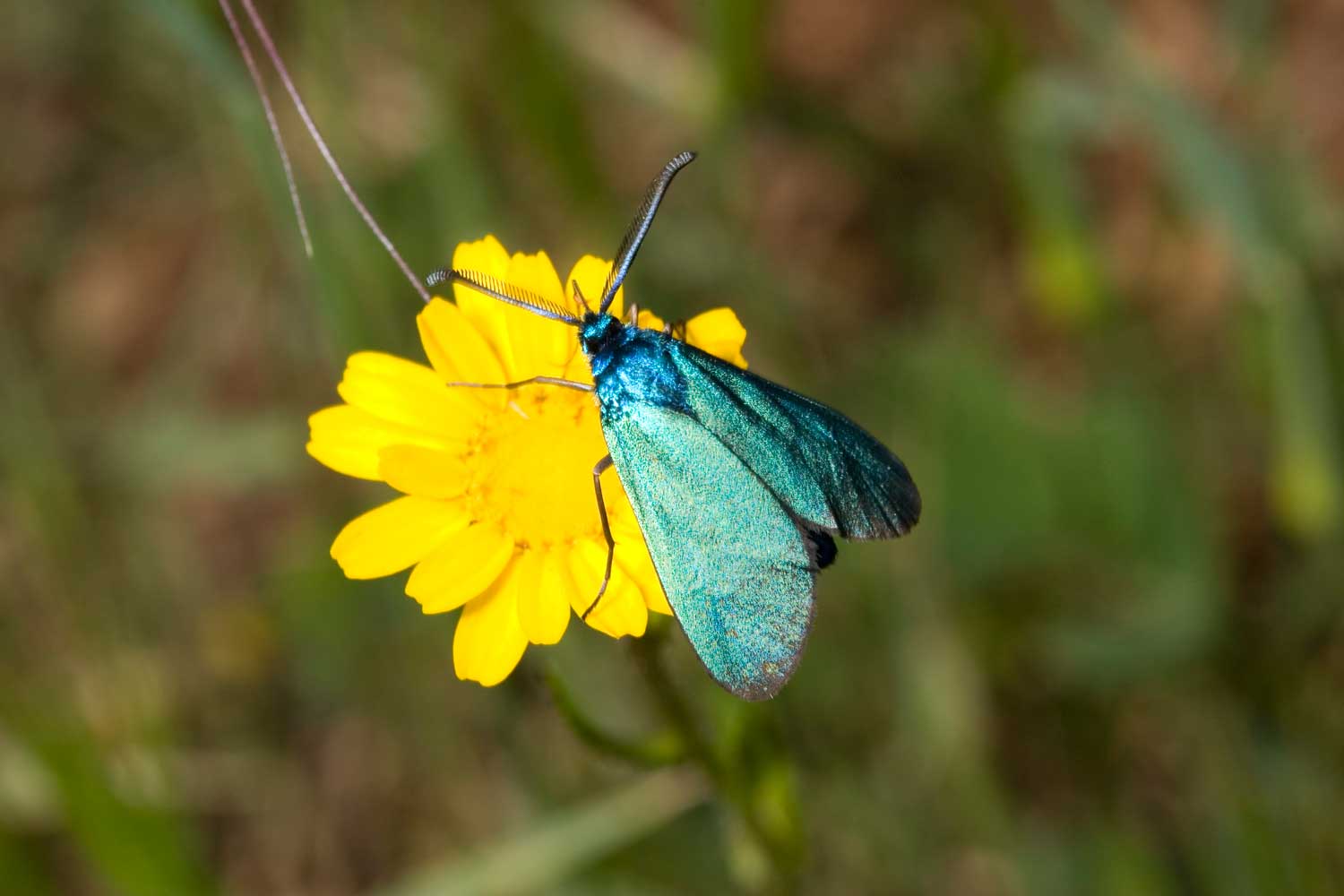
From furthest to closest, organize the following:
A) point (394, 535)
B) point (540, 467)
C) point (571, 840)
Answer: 1. point (571, 840)
2. point (540, 467)
3. point (394, 535)

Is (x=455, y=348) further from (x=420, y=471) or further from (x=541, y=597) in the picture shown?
(x=541, y=597)

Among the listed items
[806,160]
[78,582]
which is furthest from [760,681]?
[806,160]

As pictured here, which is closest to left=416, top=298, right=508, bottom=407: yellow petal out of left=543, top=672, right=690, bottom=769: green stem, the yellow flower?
the yellow flower

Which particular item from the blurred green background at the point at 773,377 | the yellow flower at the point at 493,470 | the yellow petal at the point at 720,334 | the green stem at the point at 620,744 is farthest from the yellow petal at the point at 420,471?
the blurred green background at the point at 773,377

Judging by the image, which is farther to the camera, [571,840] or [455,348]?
[571,840]

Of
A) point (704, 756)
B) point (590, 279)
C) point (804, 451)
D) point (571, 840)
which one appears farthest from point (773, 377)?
point (704, 756)

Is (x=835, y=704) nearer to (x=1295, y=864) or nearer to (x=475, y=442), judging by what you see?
(x=1295, y=864)

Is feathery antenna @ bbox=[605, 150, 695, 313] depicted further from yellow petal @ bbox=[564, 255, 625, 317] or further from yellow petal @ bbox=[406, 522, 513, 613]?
yellow petal @ bbox=[406, 522, 513, 613]
